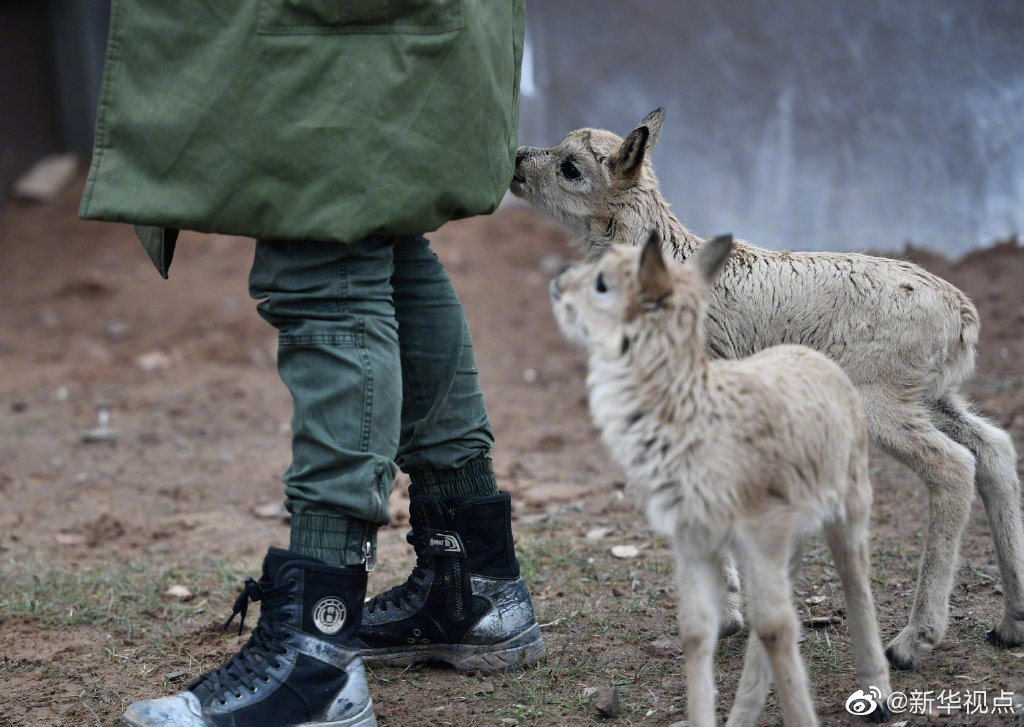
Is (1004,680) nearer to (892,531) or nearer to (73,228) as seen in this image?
(892,531)

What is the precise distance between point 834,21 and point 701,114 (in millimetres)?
1031

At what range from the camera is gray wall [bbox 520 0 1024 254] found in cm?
625

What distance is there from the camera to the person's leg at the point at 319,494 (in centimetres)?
249

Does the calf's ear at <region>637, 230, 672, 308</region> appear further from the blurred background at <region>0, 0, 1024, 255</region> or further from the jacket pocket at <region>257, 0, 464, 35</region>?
the blurred background at <region>0, 0, 1024, 255</region>

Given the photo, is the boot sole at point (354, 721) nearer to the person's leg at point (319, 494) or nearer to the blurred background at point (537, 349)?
the person's leg at point (319, 494)

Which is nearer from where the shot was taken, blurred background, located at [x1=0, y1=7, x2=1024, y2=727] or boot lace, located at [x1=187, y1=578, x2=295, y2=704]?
boot lace, located at [x1=187, y1=578, x2=295, y2=704]

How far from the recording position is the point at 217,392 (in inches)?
264

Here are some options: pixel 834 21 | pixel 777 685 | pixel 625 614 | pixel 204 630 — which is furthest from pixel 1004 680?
pixel 834 21

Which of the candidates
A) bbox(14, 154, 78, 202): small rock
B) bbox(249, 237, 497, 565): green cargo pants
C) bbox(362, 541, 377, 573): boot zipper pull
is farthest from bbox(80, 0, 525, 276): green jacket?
bbox(14, 154, 78, 202): small rock

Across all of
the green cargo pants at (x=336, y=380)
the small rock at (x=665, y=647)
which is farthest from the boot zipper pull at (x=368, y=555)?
the small rock at (x=665, y=647)

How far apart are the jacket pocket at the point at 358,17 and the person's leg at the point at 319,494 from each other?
49 centimetres

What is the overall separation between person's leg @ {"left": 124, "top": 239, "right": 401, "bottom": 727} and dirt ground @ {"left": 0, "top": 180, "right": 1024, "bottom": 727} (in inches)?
14.4

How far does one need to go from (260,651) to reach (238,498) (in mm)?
2661

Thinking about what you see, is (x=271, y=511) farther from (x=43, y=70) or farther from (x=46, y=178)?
(x=43, y=70)
